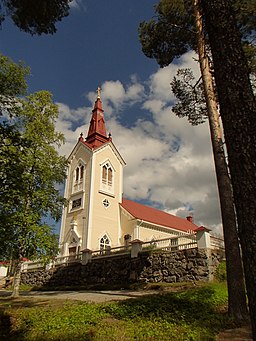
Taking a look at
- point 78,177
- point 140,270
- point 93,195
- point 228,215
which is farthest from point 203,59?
point 78,177

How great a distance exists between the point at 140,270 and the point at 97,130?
17966 mm

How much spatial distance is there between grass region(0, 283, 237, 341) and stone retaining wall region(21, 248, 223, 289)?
448 centimetres

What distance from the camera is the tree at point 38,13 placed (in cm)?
847

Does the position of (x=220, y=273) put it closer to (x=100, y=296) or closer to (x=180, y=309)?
(x=100, y=296)

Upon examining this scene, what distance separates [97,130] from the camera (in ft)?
101

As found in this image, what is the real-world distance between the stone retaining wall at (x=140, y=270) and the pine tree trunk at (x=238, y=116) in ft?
36.6

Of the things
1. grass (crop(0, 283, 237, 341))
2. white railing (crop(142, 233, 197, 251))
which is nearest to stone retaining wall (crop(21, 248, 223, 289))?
white railing (crop(142, 233, 197, 251))

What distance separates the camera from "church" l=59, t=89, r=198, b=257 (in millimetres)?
25594

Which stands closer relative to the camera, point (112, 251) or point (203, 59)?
point (203, 59)

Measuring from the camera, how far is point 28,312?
26.9ft

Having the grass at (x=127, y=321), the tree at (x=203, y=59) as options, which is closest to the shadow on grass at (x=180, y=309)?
the grass at (x=127, y=321)

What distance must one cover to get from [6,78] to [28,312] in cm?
768

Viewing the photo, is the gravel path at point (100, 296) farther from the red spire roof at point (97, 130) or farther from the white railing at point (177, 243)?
the red spire roof at point (97, 130)

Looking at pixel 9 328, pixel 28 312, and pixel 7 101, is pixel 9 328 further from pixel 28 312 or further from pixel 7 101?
pixel 7 101
